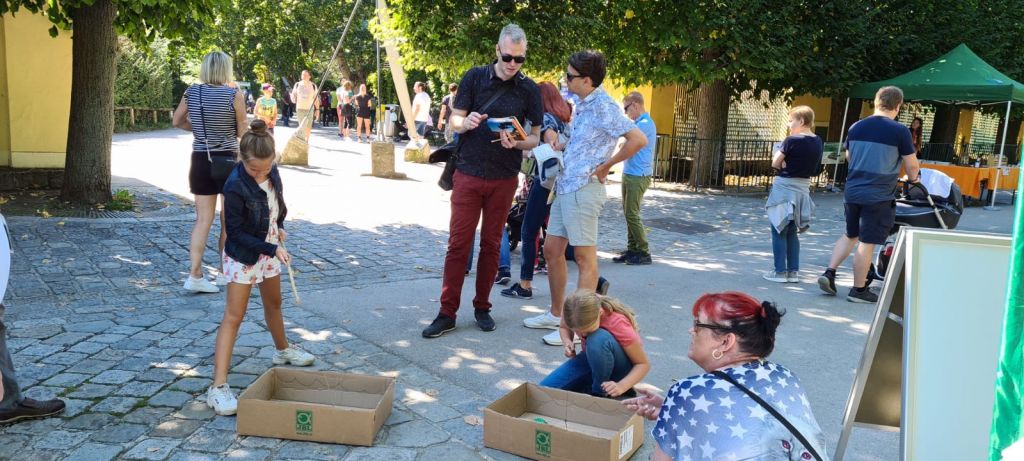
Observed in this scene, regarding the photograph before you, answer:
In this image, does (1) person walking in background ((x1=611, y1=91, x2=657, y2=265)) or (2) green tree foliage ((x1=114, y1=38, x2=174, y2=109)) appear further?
(2) green tree foliage ((x1=114, y1=38, x2=174, y2=109))

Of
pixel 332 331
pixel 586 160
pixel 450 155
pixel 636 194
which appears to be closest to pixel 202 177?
pixel 332 331

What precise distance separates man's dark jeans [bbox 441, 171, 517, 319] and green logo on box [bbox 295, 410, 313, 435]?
1.80 metres

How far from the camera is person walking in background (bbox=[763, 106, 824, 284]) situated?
7.39 metres

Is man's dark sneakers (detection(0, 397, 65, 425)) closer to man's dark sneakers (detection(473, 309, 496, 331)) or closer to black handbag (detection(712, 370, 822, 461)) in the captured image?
man's dark sneakers (detection(473, 309, 496, 331))

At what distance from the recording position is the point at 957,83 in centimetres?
1466

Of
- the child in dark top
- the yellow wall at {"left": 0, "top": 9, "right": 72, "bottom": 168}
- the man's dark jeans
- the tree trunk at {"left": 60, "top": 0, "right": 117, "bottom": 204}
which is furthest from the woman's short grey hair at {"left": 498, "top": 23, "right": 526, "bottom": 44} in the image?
the yellow wall at {"left": 0, "top": 9, "right": 72, "bottom": 168}

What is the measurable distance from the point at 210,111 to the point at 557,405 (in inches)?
143

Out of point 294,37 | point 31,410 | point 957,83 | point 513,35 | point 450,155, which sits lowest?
point 31,410

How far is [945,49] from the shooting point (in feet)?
57.1

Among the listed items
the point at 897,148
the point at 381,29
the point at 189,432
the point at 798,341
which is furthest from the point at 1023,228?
the point at 381,29

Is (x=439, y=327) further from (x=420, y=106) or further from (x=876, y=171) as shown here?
(x=420, y=106)

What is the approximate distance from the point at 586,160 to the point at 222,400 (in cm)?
266

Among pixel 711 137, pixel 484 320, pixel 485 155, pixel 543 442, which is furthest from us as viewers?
pixel 711 137

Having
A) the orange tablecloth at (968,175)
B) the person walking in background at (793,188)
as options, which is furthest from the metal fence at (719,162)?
the person walking in background at (793,188)
